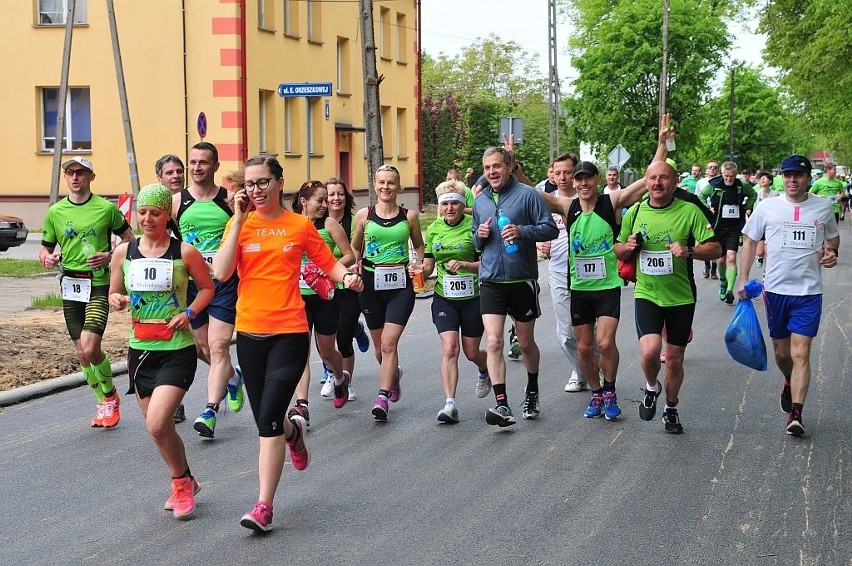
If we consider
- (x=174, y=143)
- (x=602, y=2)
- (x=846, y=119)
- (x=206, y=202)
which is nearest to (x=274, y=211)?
(x=206, y=202)

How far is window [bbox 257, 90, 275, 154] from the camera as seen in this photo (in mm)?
35188

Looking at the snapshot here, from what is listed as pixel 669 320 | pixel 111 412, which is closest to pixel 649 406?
pixel 669 320

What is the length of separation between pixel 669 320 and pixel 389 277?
2.09 meters

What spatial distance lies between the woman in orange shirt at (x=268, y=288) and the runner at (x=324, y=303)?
8.88ft

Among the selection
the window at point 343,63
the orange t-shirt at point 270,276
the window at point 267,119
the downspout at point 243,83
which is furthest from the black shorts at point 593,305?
the window at point 343,63

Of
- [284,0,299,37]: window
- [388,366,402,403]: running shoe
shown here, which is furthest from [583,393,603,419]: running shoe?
[284,0,299,37]: window

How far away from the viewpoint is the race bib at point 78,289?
29.7 feet

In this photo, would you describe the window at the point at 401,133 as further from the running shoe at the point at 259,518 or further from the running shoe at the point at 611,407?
the running shoe at the point at 259,518

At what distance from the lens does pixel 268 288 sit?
6.53 m

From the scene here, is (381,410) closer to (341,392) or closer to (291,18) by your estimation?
(341,392)

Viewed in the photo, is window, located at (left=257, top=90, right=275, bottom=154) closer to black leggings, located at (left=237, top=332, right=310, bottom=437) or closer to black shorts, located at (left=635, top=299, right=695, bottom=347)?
black shorts, located at (left=635, top=299, right=695, bottom=347)

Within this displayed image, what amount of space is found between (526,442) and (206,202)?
9.20 ft

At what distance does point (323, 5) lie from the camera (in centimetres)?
3806

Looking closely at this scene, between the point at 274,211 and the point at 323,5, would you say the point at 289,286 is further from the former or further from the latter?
the point at 323,5
